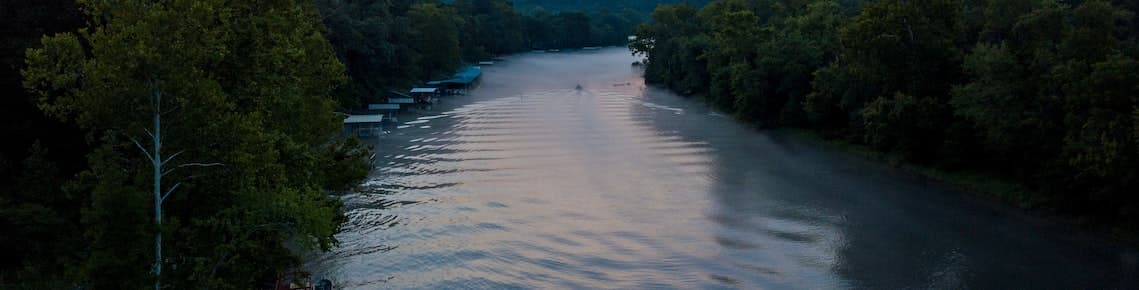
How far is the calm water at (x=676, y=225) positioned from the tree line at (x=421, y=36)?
16.2 m

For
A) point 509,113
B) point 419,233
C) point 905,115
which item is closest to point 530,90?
point 509,113

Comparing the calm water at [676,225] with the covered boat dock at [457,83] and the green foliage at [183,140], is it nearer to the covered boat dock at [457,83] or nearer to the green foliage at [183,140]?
the green foliage at [183,140]

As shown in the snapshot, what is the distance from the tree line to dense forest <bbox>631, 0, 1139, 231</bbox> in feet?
90.2

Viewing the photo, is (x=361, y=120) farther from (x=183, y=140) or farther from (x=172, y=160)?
(x=183, y=140)

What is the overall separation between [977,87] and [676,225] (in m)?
13.9

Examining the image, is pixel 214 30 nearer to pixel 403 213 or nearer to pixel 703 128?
pixel 403 213

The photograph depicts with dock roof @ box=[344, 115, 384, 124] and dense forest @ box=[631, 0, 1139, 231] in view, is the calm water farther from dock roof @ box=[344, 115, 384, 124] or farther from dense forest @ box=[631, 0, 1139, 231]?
dense forest @ box=[631, 0, 1139, 231]

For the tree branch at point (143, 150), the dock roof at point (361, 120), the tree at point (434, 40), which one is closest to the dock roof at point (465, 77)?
the tree at point (434, 40)

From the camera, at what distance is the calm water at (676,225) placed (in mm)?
27672

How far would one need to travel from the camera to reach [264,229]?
18.2 metres

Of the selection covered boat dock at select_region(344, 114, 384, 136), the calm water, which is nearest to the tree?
covered boat dock at select_region(344, 114, 384, 136)

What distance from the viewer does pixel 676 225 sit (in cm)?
3381

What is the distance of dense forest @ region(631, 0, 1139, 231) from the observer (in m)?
31.0

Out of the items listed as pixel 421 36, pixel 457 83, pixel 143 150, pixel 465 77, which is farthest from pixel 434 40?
pixel 143 150
